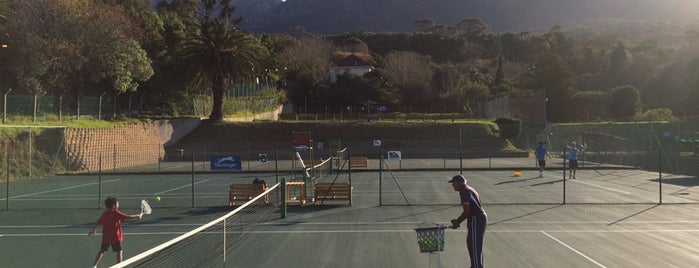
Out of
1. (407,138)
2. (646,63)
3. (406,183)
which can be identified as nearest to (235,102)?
(407,138)

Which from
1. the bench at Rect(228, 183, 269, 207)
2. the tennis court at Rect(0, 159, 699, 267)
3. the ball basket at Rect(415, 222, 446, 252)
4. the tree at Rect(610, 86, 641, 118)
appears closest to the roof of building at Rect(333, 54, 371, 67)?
the tree at Rect(610, 86, 641, 118)

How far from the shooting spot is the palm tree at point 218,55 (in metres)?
54.7

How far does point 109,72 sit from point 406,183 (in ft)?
103

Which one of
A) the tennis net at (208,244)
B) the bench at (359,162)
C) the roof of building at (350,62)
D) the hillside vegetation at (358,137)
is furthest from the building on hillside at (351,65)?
the tennis net at (208,244)

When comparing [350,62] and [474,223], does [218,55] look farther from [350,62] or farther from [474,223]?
[350,62]

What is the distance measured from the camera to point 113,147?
44969mm

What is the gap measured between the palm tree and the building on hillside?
58.1 m

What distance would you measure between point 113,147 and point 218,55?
14.7 metres

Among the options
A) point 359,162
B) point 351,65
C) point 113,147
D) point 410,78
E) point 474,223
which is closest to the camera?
point 474,223

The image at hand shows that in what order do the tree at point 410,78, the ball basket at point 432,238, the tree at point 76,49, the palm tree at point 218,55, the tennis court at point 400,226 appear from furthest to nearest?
the tree at point 410,78
the palm tree at point 218,55
the tree at point 76,49
the tennis court at point 400,226
the ball basket at point 432,238

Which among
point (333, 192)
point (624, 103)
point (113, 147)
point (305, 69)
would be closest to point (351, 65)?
point (305, 69)

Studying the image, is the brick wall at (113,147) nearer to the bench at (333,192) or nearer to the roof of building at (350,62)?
the bench at (333,192)

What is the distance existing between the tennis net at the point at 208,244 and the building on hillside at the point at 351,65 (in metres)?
98.5

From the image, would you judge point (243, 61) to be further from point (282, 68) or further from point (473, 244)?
point (473, 244)
